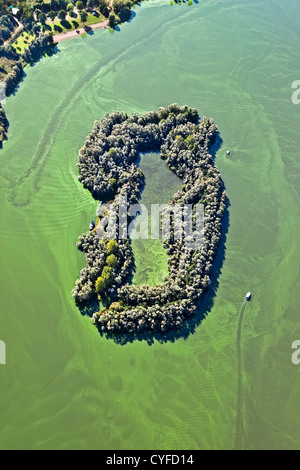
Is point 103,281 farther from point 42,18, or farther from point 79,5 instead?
point 79,5

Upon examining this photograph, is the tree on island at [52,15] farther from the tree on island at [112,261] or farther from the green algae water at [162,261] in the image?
the tree on island at [112,261]

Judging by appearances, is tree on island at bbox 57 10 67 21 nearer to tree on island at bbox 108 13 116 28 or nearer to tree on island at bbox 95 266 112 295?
tree on island at bbox 108 13 116 28

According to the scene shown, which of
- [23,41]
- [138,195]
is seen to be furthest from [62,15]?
[138,195]

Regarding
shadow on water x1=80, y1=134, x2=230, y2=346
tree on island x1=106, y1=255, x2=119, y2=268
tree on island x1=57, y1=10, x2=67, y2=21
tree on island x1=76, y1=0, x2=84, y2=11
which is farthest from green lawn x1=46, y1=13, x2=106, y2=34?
shadow on water x1=80, y1=134, x2=230, y2=346

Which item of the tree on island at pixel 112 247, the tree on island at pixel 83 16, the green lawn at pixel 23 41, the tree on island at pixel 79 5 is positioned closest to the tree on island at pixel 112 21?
the tree on island at pixel 83 16

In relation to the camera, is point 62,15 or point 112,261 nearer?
point 112,261

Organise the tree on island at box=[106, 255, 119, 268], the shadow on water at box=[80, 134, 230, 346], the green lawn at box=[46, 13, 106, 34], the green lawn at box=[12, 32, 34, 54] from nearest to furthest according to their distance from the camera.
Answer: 1. the shadow on water at box=[80, 134, 230, 346]
2. the tree on island at box=[106, 255, 119, 268]
3. the green lawn at box=[12, 32, 34, 54]
4. the green lawn at box=[46, 13, 106, 34]

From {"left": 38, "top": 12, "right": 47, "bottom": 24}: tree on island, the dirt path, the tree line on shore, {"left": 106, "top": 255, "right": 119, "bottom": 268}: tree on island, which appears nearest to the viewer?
the tree line on shore
